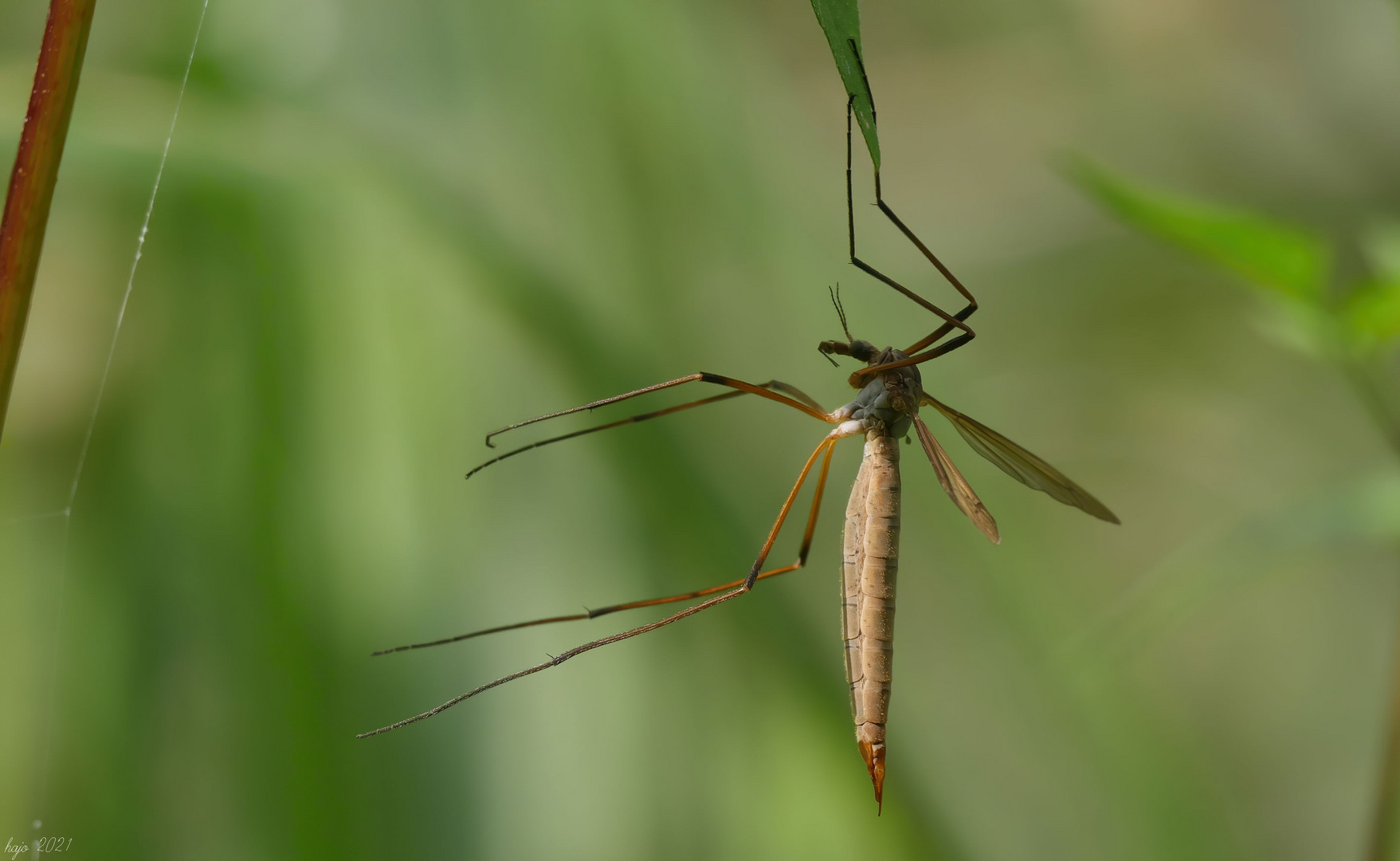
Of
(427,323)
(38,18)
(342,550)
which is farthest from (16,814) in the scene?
(38,18)

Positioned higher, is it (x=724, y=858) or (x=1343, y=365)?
(x=1343, y=365)

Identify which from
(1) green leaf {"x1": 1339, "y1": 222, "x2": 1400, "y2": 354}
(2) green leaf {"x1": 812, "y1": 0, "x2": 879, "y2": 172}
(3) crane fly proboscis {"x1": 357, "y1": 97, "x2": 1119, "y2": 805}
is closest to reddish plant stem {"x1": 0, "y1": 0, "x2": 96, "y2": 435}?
(2) green leaf {"x1": 812, "y1": 0, "x2": 879, "y2": 172}

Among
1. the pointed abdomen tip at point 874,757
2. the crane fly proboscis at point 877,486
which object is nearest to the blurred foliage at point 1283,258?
the crane fly proboscis at point 877,486

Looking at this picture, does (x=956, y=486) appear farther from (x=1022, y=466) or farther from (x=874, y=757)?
(x=874, y=757)

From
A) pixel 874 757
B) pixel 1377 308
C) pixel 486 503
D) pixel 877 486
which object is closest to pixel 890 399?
pixel 877 486

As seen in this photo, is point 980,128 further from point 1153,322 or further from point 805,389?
point 805,389

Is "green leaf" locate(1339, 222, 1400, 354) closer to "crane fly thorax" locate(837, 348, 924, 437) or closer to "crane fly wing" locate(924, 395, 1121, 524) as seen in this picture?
"crane fly wing" locate(924, 395, 1121, 524)

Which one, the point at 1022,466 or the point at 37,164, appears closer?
the point at 37,164

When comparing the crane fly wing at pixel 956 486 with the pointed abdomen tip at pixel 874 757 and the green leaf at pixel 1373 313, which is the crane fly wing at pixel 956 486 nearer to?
the pointed abdomen tip at pixel 874 757
